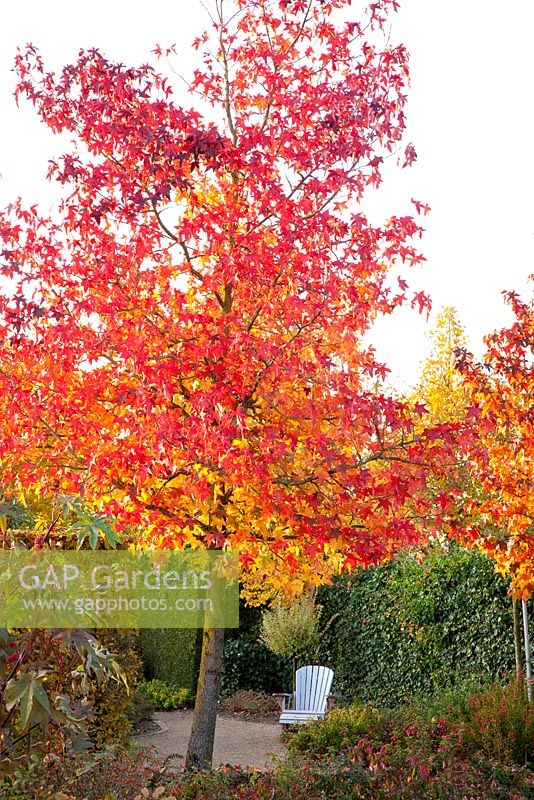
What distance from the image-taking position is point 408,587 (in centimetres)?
1052

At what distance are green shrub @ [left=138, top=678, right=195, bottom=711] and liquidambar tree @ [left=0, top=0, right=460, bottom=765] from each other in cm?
620

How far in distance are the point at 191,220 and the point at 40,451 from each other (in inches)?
73.2

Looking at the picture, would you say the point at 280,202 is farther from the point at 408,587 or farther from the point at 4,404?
the point at 408,587

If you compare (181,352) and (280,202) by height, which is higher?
(280,202)

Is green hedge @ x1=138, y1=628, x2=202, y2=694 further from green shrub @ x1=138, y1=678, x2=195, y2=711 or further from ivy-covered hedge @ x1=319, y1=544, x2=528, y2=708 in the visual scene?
ivy-covered hedge @ x1=319, y1=544, x2=528, y2=708

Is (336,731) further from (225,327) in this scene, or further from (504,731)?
(225,327)

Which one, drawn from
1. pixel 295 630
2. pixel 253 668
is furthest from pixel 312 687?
pixel 253 668

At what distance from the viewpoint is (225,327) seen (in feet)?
18.1

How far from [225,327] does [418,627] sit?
625cm

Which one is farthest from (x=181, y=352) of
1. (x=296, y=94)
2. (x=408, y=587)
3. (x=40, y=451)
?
(x=408, y=587)

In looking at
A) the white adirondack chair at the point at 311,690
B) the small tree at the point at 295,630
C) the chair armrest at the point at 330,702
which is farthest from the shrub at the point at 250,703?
the chair armrest at the point at 330,702

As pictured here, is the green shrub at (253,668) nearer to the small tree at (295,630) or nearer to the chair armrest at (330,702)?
the small tree at (295,630)

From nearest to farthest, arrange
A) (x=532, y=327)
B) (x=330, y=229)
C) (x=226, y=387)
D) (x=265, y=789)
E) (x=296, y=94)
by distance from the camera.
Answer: (x=265, y=789) < (x=226, y=387) < (x=330, y=229) < (x=296, y=94) < (x=532, y=327)

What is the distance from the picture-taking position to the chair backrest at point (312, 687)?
10562mm
